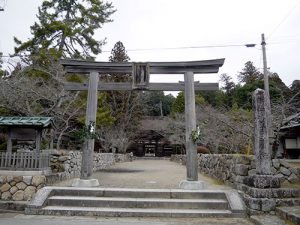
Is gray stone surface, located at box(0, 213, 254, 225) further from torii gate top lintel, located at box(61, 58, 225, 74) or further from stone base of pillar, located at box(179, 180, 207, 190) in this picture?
torii gate top lintel, located at box(61, 58, 225, 74)

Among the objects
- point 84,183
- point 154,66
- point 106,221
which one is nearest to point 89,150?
point 84,183

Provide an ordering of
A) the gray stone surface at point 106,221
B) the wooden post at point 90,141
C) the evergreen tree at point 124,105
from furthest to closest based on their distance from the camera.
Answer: the evergreen tree at point 124,105 → the wooden post at point 90,141 → the gray stone surface at point 106,221

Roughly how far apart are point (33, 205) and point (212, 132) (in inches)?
697

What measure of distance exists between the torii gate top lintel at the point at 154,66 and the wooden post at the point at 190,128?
12.7 inches

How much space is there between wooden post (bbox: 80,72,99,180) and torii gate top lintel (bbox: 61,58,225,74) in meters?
0.35

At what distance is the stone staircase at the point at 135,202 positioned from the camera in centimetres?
761

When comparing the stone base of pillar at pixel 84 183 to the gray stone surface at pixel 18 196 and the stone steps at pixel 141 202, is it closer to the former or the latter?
the stone steps at pixel 141 202

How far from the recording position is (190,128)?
32.9 ft

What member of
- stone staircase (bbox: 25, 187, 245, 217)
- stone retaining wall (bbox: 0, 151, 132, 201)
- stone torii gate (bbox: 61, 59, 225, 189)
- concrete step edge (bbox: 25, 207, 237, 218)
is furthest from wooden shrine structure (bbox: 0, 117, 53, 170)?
concrete step edge (bbox: 25, 207, 237, 218)

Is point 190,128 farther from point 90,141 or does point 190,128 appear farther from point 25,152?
point 25,152

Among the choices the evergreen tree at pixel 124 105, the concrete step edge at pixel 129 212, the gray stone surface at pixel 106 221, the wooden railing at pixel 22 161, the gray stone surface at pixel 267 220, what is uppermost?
the evergreen tree at pixel 124 105

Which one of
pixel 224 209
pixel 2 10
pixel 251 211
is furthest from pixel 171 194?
pixel 2 10

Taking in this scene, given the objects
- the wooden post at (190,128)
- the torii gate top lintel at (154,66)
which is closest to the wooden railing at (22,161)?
the torii gate top lintel at (154,66)

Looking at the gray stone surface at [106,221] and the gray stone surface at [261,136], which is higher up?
the gray stone surface at [261,136]
